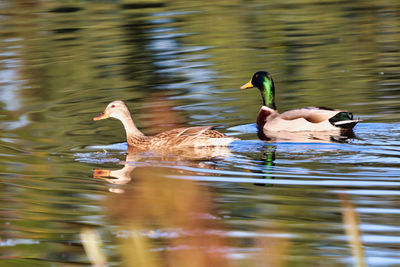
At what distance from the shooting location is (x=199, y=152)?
9570 mm

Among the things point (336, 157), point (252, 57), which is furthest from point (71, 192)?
point (252, 57)

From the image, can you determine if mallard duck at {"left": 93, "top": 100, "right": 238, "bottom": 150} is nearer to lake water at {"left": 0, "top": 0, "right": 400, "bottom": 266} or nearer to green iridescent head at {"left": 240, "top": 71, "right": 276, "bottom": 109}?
lake water at {"left": 0, "top": 0, "right": 400, "bottom": 266}

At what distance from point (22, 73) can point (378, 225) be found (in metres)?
10.8

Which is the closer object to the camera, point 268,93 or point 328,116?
point 328,116

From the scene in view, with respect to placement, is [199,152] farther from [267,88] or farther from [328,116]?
[267,88]

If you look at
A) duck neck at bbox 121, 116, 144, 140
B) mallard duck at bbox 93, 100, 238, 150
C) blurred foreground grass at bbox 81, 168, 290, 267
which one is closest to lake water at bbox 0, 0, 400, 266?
blurred foreground grass at bbox 81, 168, 290, 267

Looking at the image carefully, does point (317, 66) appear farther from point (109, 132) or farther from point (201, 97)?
point (109, 132)

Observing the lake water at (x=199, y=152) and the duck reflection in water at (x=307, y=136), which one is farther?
the duck reflection in water at (x=307, y=136)

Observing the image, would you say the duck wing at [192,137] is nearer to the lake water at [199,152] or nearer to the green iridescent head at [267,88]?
the lake water at [199,152]

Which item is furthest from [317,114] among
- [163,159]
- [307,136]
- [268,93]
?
[163,159]

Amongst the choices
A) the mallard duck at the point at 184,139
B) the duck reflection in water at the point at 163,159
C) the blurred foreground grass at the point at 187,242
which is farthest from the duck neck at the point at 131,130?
the blurred foreground grass at the point at 187,242

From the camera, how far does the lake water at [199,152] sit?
5387mm

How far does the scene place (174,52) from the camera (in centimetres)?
1647

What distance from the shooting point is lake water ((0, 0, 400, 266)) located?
5387mm
